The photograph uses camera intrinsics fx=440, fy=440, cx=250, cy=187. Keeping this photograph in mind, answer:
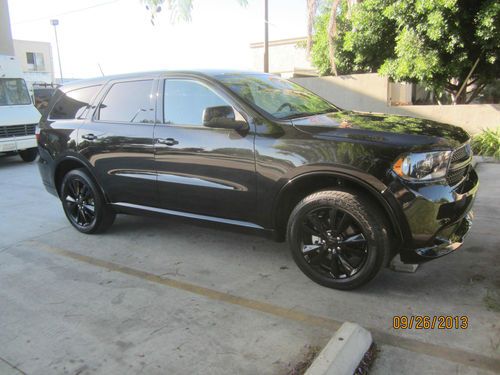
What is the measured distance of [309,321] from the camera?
10.5 ft

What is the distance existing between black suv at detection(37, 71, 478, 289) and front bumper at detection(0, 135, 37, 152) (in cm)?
667

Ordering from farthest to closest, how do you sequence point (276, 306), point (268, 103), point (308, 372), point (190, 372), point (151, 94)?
point (151, 94)
point (268, 103)
point (276, 306)
point (190, 372)
point (308, 372)

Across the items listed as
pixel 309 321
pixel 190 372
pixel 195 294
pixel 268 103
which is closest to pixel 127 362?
pixel 190 372

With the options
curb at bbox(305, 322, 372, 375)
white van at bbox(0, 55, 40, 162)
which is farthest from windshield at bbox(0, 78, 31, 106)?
curb at bbox(305, 322, 372, 375)

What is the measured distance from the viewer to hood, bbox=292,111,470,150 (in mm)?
3196

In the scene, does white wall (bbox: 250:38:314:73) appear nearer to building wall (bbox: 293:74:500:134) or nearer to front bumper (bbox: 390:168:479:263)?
building wall (bbox: 293:74:500:134)

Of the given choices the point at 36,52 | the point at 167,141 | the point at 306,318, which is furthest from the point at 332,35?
the point at 36,52

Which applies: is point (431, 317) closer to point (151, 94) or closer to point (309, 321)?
point (309, 321)

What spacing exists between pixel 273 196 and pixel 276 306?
895 mm

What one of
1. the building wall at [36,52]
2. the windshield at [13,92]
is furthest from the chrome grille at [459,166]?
the building wall at [36,52]

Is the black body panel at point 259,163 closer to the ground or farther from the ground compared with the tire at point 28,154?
farther from the ground

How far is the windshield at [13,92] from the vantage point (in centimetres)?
1146

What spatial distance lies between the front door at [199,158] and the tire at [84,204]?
3.44 feet

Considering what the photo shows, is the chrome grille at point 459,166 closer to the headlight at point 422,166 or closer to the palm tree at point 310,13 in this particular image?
the headlight at point 422,166
